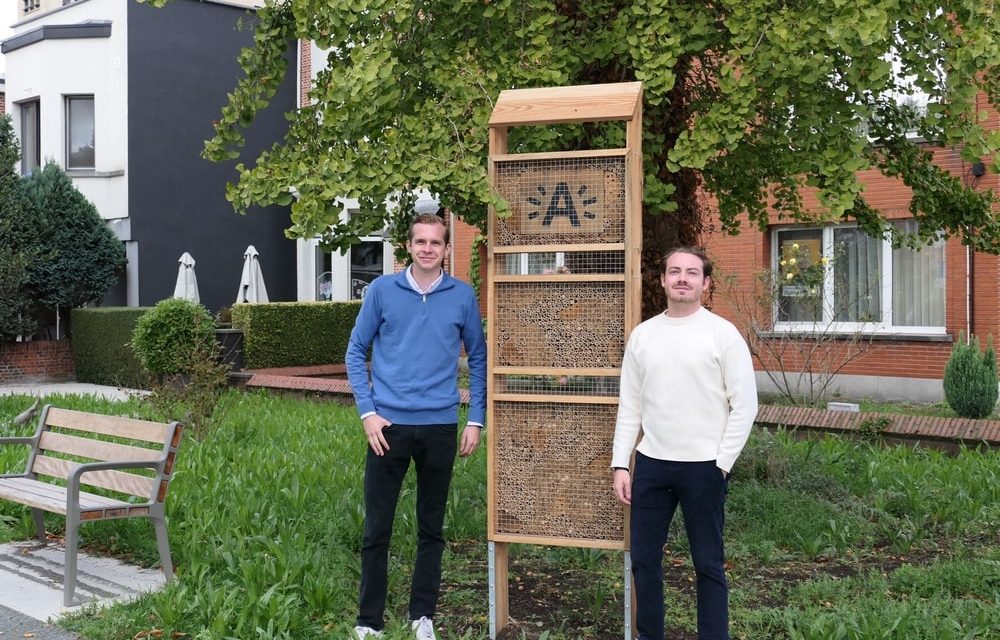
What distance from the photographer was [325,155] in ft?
18.1

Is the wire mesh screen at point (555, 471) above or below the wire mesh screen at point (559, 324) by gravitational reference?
below

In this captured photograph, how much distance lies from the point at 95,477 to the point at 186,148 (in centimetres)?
Result: 1744

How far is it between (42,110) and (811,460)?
64.3ft

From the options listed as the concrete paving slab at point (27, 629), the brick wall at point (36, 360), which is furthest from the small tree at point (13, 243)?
the concrete paving slab at point (27, 629)

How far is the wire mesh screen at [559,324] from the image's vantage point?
15.4ft

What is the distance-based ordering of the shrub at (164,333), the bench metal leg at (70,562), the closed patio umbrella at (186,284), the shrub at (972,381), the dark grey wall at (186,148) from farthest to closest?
the dark grey wall at (186,148)
the closed patio umbrella at (186,284)
the shrub at (164,333)
the shrub at (972,381)
the bench metal leg at (70,562)

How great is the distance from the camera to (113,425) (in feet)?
20.6

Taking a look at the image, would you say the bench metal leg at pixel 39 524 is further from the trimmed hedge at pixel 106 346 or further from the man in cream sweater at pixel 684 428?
the trimmed hedge at pixel 106 346

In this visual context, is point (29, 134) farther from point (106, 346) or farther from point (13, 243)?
point (106, 346)

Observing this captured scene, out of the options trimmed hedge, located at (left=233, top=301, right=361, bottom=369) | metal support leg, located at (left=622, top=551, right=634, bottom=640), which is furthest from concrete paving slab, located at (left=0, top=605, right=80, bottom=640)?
trimmed hedge, located at (left=233, top=301, right=361, bottom=369)

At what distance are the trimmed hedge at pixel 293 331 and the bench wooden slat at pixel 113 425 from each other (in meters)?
10.4

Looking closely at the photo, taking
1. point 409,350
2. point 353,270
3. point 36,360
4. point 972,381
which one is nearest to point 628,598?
point 409,350

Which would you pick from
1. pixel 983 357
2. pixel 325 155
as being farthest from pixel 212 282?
pixel 325 155

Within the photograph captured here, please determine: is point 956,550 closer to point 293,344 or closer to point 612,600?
point 612,600
